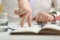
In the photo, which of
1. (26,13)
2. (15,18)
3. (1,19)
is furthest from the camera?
(15,18)

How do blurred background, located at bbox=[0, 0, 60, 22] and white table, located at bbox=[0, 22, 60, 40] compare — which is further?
blurred background, located at bbox=[0, 0, 60, 22]

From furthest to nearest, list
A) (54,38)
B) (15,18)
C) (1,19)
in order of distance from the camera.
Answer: (15,18), (1,19), (54,38)

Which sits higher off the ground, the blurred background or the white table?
the blurred background

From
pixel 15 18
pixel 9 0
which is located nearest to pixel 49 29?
pixel 15 18

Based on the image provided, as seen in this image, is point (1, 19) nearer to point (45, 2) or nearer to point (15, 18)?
point (15, 18)

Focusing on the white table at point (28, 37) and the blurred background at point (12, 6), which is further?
the blurred background at point (12, 6)

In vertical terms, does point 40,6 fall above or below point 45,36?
above

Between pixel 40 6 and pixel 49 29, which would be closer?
pixel 49 29

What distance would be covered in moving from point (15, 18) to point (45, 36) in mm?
917

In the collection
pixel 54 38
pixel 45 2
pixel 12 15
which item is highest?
pixel 45 2

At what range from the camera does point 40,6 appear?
1.77m

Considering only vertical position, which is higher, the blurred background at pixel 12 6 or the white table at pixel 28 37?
the blurred background at pixel 12 6

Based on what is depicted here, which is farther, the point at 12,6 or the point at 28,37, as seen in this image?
the point at 12,6

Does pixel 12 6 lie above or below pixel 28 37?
above
